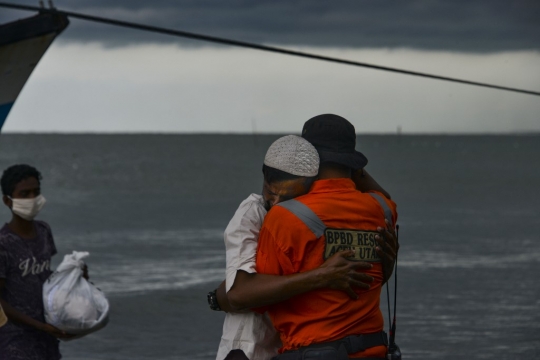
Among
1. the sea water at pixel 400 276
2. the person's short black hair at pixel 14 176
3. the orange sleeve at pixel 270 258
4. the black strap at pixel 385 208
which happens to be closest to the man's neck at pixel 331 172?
the black strap at pixel 385 208

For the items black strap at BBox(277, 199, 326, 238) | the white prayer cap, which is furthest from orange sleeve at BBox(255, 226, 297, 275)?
the white prayer cap

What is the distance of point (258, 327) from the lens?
3.10 metres

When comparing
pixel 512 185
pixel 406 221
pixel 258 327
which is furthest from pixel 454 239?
pixel 512 185

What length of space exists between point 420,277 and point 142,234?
11296 mm

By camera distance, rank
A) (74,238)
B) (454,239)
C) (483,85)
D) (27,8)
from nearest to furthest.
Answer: (27,8) → (483,85) → (454,239) → (74,238)

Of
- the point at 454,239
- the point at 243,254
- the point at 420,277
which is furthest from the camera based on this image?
the point at 454,239

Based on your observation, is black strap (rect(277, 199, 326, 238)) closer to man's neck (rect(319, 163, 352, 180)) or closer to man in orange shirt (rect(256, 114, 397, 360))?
man in orange shirt (rect(256, 114, 397, 360))

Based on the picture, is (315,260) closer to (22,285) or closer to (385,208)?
(385,208)

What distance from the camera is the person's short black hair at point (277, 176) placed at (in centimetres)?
302

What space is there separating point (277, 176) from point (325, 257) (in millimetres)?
313

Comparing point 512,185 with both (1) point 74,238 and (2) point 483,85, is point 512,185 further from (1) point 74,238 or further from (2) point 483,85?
(2) point 483,85

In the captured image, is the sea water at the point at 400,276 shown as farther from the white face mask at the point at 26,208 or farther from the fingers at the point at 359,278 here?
the fingers at the point at 359,278

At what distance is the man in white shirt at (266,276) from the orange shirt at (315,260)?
5 centimetres

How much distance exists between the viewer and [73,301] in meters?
4.88
